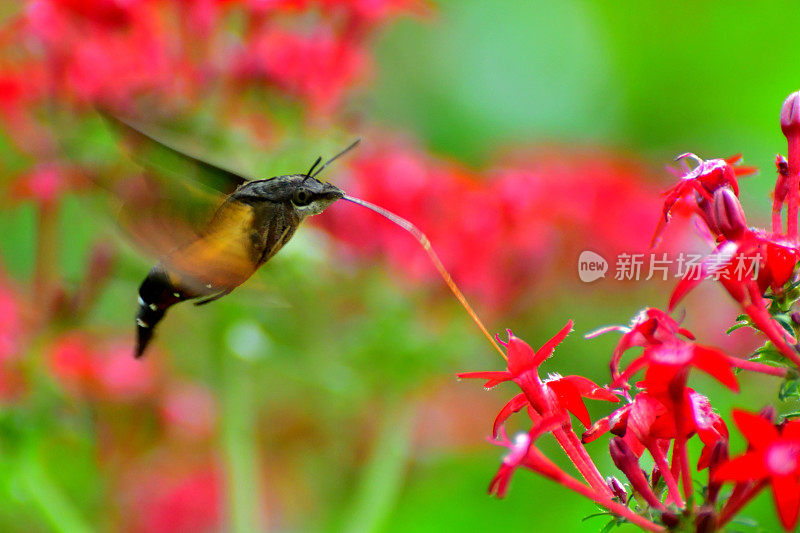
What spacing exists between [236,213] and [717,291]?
0.74m

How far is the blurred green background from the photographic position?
0.90 meters

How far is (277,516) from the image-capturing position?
1.25 m

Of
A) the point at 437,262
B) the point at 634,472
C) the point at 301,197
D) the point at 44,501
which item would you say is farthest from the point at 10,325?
the point at 634,472

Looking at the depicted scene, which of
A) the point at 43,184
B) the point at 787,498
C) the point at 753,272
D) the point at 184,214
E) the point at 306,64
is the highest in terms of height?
the point at 306,64

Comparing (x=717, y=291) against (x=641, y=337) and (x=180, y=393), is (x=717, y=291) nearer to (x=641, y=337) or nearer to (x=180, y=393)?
(x=180, y=393)

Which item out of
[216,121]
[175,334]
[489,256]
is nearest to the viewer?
[216,121]

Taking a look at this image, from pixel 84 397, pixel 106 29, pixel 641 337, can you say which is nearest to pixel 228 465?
pixel 84 397

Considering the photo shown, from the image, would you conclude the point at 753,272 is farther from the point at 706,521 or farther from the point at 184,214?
the point at 184,214

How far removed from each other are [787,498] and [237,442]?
0.59m

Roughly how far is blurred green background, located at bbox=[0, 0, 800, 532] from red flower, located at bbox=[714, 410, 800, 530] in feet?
1.38

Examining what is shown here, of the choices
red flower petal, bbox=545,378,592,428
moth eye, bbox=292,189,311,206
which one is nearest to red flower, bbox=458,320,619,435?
red flower petal, bbox=545,378,592,428

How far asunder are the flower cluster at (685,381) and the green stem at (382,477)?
1.41ft

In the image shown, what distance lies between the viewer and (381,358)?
909 millimetres

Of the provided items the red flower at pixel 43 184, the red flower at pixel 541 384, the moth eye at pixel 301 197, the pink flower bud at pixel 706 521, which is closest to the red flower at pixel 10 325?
the red flower at pixel 43 184
